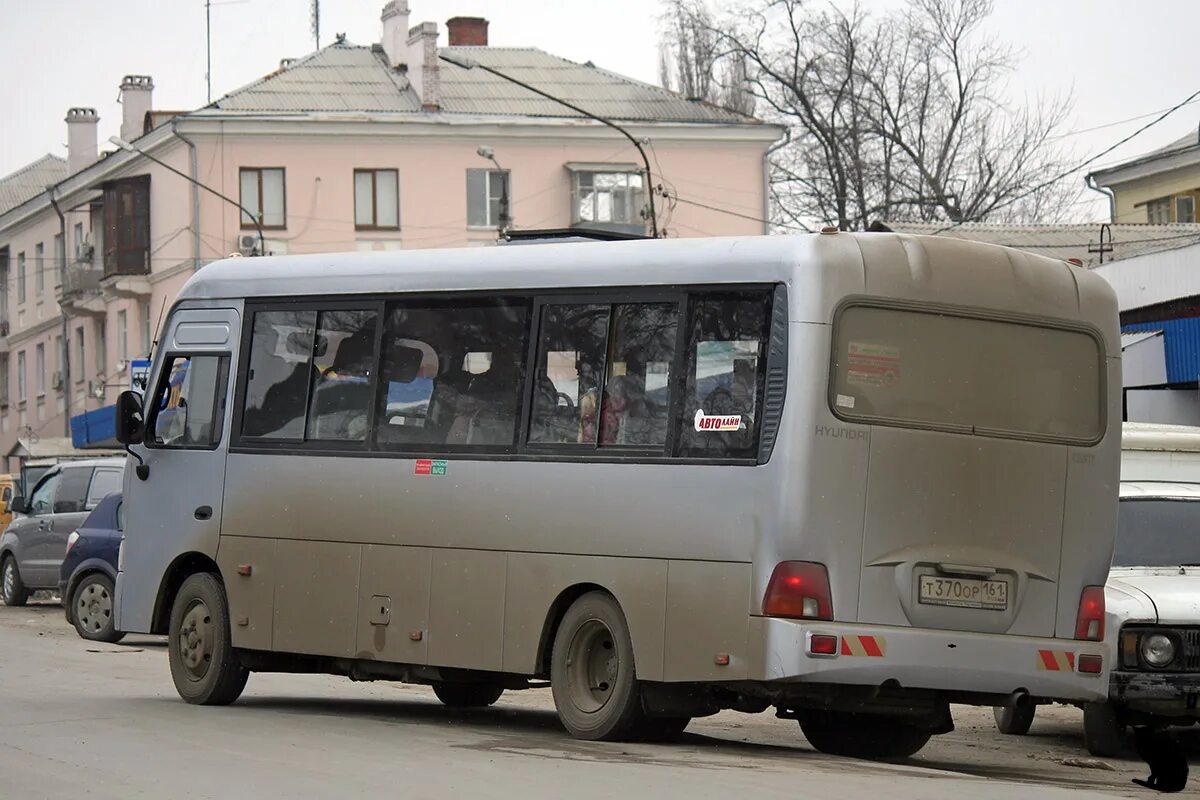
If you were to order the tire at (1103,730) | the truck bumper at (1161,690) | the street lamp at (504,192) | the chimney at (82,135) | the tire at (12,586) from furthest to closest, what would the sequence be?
the chimney at (82,135)
the street lamp at (504,192)
the tire at (12,586)
the tire at (1103,730)
the truck bumper at (1161,690)

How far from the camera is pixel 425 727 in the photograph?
1309cm

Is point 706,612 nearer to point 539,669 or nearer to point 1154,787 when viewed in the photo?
point 539,669

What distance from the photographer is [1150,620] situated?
12.7 meters

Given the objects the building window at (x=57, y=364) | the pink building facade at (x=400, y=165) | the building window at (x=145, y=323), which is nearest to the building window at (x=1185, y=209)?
the pink building facade at (x=400, y=165)

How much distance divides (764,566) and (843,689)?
0.79 m

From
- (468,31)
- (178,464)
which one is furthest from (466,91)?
(178,464)

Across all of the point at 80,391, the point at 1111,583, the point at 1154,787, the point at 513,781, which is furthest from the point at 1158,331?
the point at 80,391

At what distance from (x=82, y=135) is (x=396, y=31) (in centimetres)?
1904

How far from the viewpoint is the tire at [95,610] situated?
23.1m

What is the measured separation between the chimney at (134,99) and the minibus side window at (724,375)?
54.5m

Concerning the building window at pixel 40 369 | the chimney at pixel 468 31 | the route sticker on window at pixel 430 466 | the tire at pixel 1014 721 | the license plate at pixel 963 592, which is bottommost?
the tire at pixel 1014 721

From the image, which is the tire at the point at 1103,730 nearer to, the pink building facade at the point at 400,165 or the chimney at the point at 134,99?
the pink building facade at the point at 400,165

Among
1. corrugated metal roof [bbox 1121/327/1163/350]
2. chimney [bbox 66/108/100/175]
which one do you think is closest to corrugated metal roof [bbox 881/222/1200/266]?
corrugated metal roof [bbox 1121/327/1163/350]

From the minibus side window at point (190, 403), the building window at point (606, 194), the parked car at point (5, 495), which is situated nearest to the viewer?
the minibus side window at point (190, 403)
